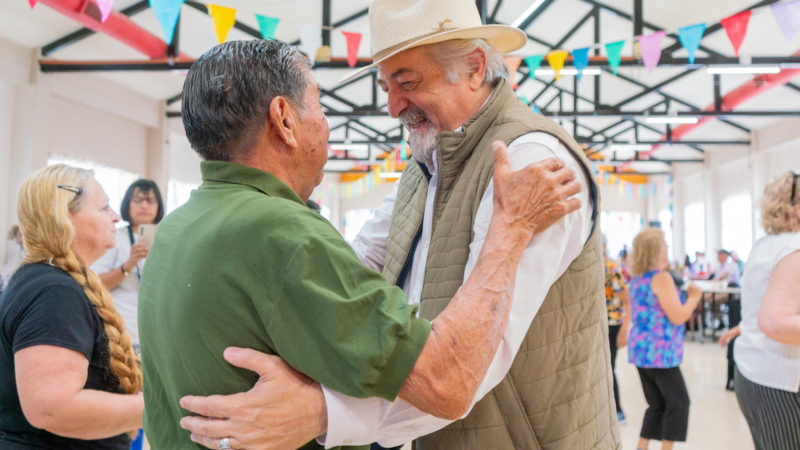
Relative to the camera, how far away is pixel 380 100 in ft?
46.9

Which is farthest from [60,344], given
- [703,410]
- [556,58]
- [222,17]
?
[556,58]

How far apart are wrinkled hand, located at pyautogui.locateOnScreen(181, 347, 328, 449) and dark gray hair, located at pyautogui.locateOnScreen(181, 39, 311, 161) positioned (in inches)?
13.6

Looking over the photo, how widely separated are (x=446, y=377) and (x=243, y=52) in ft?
1.96

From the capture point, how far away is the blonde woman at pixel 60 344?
1541 mm

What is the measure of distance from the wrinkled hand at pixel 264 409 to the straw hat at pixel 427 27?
74 centimetres

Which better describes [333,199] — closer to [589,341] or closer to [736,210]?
[736,210]

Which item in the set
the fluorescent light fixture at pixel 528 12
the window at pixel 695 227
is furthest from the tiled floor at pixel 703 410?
the window at pixel 695 227

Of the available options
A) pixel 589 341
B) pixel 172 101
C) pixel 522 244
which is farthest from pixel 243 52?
pixel 172 101

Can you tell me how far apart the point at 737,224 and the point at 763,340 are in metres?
15.1

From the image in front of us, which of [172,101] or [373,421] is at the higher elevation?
[172,101]

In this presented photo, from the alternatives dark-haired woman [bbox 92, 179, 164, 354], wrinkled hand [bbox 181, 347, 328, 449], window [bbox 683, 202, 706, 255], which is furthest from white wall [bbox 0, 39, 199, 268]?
window [bbox 683, 202, 706, 255]

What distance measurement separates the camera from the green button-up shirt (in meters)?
0.83

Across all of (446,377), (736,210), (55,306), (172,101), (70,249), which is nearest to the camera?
(446,377)

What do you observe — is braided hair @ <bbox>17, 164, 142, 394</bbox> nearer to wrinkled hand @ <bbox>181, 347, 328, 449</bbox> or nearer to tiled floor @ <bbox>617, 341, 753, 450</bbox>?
wrinkled hand @ <bbox>181, 347, 328, 449</bbox>
